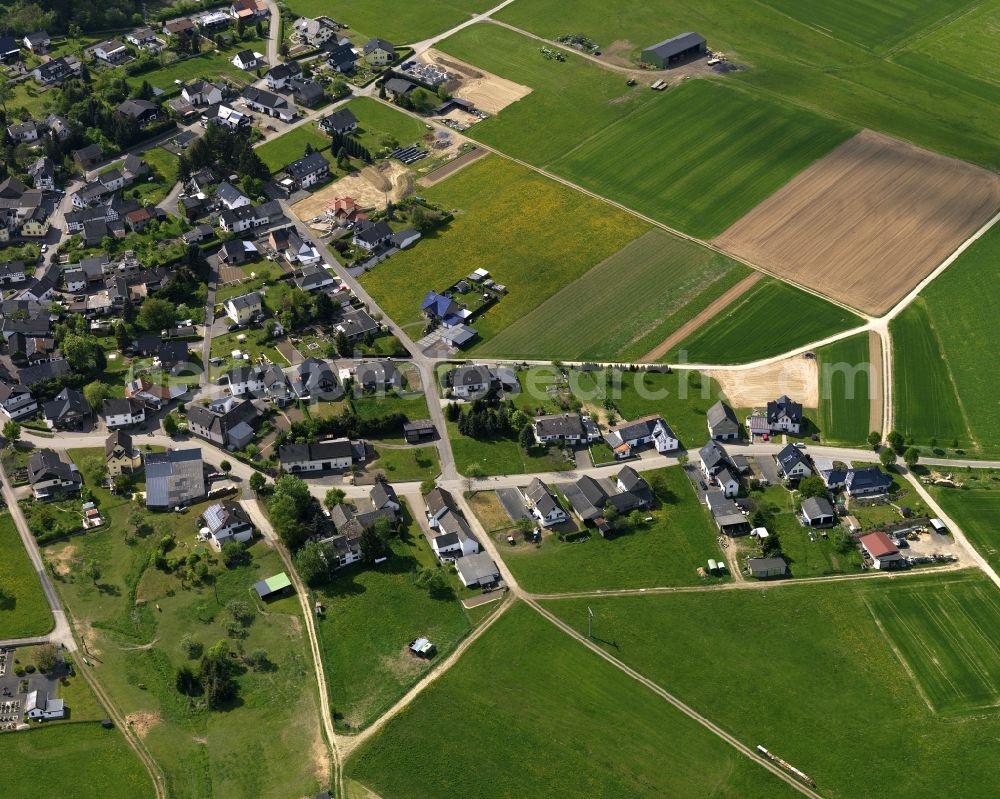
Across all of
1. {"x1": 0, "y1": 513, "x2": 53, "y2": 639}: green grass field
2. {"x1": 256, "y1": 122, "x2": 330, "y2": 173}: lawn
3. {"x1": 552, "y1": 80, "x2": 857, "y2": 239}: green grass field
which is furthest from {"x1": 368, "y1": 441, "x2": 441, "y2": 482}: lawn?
{"x1": 256, "y1": 122, "x2": 330, "y2": 173}: lawn

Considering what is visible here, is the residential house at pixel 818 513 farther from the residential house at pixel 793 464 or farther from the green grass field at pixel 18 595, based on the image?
the green grass field at pixel 18 595

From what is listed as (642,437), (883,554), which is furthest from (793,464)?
(642,437)

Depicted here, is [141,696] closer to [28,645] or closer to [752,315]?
[28,645]

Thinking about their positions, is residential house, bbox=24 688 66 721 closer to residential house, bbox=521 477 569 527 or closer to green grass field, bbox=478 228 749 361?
residential house, bbox=521 477 569 527

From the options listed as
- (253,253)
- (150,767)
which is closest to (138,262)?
(253,253)

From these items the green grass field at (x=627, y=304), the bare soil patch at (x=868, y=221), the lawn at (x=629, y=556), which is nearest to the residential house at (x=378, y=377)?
the green grass field at (x=627, y=304)

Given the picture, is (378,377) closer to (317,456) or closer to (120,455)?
(317,456)
